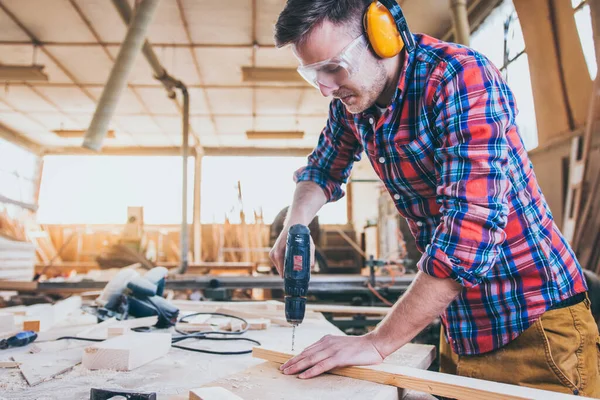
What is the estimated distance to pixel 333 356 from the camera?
1033 millimetres

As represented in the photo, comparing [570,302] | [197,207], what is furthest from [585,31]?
[197,207]

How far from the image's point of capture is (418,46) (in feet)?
3.84

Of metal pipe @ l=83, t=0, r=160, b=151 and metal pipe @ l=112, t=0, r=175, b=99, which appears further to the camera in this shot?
metal pipe @ l=112, t=0, r=175, b=99

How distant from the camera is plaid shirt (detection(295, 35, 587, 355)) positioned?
3.00ft

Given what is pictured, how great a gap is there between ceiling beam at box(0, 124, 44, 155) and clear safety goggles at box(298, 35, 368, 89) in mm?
12773

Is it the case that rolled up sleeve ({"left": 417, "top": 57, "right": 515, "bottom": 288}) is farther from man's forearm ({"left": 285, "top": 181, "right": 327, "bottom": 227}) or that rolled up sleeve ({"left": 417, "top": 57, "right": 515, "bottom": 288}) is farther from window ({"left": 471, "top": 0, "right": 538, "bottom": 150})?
window ({"left": 471, "top": 0, "right": 538, "bottom": 150})

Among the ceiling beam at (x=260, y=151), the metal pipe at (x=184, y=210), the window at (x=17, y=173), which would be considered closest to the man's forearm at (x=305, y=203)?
the metal pipe at (x=184, y=210)

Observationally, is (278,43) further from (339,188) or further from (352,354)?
(352,354)

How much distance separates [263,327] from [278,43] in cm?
129

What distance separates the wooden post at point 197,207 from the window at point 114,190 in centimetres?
43

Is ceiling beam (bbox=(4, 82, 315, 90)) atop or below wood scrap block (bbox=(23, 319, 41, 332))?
atop

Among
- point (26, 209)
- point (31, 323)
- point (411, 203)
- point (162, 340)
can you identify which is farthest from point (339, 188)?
point (26, 209)

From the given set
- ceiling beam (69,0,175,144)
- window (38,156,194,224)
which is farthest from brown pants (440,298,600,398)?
window (38,156,194,224)

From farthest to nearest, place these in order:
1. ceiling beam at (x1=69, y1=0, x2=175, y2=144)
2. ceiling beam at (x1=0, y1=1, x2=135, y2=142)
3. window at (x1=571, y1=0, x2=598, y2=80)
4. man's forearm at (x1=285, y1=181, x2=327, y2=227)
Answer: ceiling beam at (x1=0, y1=1, x2=135, y2=142) → ceiling beam at (x1=69, y1=0, x2=175, y2=144) → window at (x1=571, y1=0, x2=598, y2=80) → man's forearm at (x1=285, y1=181, x2=327, y2=227)
